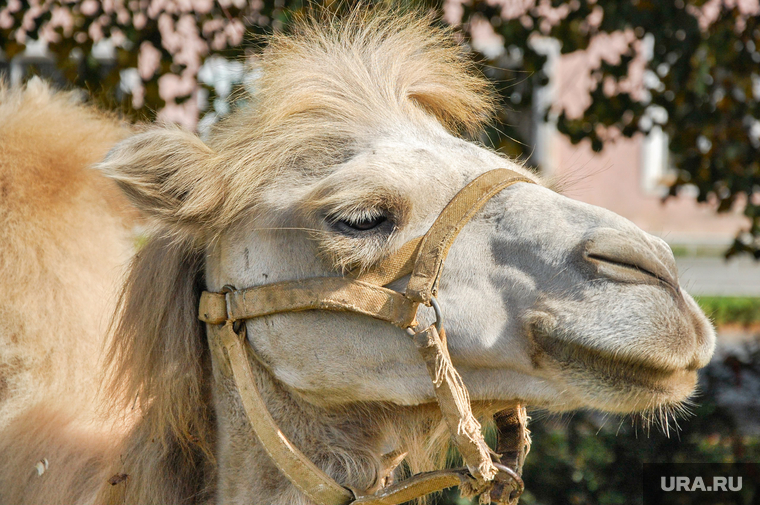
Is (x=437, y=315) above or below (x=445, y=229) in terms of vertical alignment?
below

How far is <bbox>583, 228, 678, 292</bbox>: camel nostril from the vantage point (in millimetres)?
1540

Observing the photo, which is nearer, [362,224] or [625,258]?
[625,258]

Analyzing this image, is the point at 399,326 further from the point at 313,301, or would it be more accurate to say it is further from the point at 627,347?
the point at 627,347

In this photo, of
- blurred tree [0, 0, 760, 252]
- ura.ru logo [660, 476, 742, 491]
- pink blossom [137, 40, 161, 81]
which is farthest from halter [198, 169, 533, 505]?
ura.ru logo [660, 476, 742, 491]

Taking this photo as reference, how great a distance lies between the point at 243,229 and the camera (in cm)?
185

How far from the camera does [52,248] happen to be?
238 cm

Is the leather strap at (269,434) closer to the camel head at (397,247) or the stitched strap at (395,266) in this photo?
the camel head at (397,247)

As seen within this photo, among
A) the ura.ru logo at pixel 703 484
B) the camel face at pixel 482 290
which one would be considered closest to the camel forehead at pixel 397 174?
the camel face at pixel 482 290

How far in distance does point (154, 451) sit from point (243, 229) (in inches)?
25.1

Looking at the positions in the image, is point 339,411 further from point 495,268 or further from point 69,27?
point 69,27

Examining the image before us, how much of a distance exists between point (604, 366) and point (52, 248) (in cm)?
179

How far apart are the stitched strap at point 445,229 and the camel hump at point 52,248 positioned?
1.05m

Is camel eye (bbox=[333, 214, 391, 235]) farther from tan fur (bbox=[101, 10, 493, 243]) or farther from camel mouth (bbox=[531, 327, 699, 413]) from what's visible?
camel mouth (bbox=[531, 327, 699, 413])

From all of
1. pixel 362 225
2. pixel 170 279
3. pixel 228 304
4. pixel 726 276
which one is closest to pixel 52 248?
pixel 170 279
